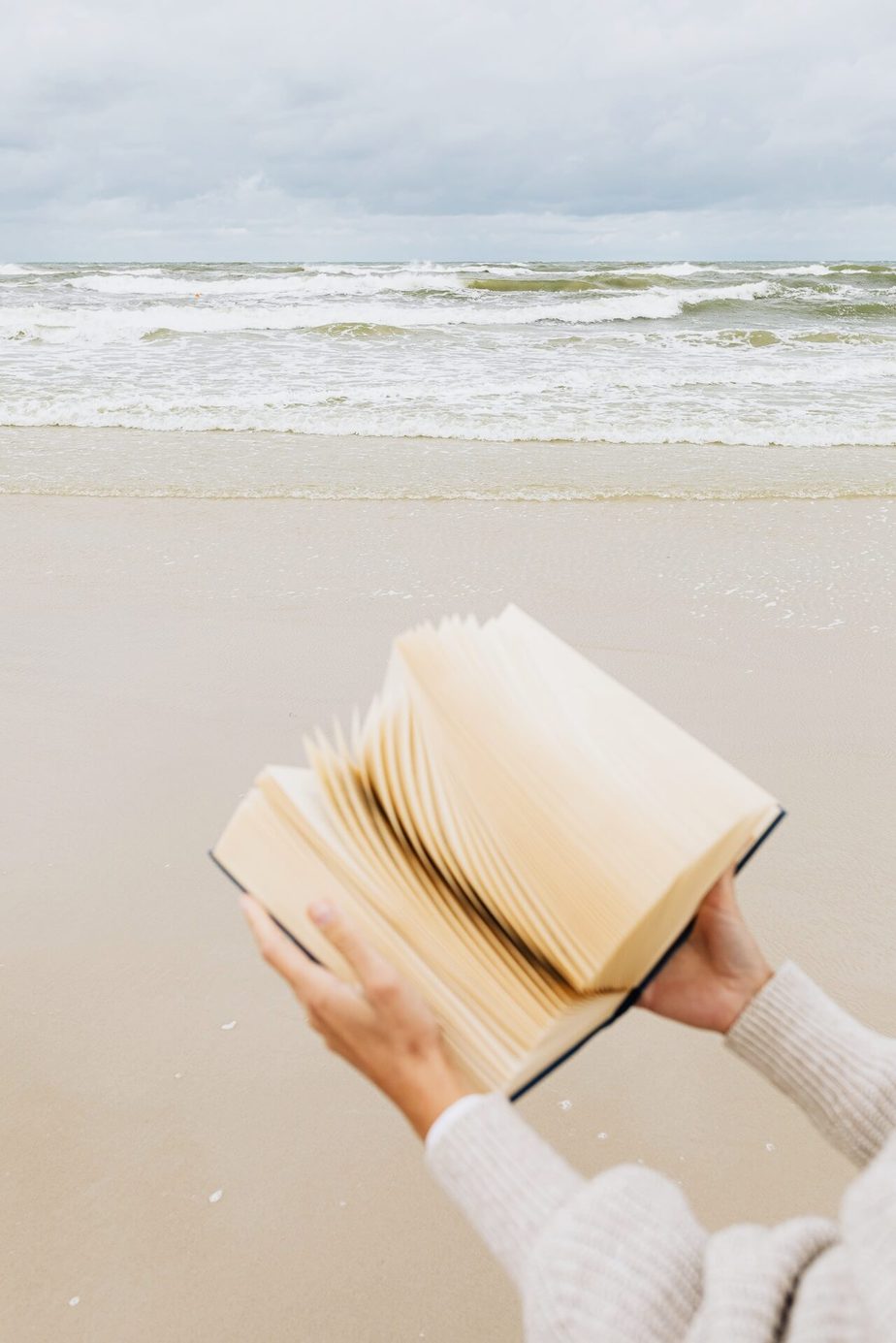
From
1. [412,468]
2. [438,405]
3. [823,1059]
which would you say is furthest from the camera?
[438,405]

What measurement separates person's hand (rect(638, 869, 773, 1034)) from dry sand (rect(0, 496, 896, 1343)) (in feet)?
1.99

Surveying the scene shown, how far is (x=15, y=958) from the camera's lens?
2.00 meters

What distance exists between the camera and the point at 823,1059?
107 centimetres

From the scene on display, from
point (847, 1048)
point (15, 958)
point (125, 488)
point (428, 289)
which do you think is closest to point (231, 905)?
point (15, 958)

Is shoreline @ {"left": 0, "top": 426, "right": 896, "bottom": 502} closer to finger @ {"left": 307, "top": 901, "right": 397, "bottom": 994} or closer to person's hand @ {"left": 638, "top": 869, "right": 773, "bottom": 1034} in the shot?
person's hand @ {"left": 638, "top": 869, "right": 773, "bottom": 1034}

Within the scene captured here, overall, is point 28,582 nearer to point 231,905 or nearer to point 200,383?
point 231,905

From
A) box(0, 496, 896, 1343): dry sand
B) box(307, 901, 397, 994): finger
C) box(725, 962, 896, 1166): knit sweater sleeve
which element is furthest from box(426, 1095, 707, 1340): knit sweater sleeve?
box(0, 496, 896, 1343): dry sand

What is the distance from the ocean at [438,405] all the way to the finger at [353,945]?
15.2 feet

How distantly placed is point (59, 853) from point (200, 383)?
24.9 ft

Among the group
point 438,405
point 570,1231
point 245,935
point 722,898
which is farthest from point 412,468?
point 570,1231

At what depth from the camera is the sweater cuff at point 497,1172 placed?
2.63 ft

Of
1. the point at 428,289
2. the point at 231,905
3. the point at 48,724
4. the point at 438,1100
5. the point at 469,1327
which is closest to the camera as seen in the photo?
the point at 438,1100

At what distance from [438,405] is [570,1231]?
7.66 metres

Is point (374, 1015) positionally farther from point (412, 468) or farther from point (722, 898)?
point (412, 468)
